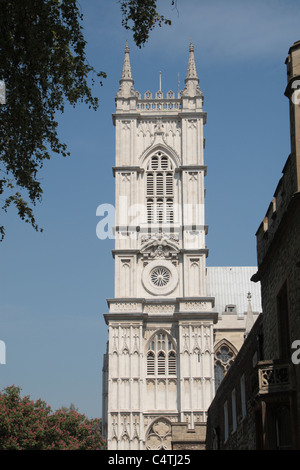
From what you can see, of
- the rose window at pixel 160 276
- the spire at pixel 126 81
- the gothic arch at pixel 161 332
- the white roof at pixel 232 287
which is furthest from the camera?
the white roof at pixel 232 287

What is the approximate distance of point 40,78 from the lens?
1912 cm

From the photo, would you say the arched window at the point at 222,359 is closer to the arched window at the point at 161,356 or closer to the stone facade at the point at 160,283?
the stone facade at the point at 160,283

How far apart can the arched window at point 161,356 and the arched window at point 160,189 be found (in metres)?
8.67

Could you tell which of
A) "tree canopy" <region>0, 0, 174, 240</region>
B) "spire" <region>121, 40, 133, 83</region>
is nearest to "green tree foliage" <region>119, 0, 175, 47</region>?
"tree canopy" <region>0, 0, 174, 240</region>

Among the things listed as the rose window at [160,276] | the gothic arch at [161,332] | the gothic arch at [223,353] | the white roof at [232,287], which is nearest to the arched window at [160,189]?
the rose window at [160,276]

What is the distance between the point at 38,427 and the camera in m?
51.9

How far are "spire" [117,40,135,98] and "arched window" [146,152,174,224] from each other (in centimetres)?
545

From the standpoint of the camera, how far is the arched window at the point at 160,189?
61.9m

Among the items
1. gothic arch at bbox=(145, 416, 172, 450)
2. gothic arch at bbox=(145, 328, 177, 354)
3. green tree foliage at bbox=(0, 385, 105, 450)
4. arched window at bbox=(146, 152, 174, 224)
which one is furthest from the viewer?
arched window at bbox=(146, 152, 174, 224)

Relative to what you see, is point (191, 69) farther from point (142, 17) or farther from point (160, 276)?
point (142, 17)

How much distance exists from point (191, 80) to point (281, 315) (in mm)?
47504

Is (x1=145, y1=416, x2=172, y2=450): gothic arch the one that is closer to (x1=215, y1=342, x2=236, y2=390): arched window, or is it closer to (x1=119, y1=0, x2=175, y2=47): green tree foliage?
(x1=215, y1=342, x2=236, y2=390): arched window

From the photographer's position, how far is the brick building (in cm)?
1812
